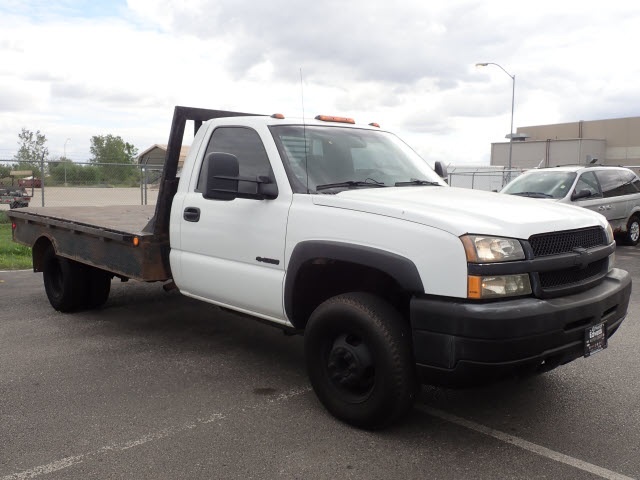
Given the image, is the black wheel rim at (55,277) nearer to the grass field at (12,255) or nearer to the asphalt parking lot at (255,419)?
the asphalt parking lot at (255,419)

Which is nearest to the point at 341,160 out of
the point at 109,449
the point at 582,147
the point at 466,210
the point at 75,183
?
the point at 466,210

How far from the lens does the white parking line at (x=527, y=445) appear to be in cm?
334

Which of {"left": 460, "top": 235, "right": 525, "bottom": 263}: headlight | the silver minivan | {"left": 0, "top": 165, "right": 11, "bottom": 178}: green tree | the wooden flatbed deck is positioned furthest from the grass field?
the silver minivan

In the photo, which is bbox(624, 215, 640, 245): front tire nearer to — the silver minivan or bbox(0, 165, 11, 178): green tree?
the silver minivan

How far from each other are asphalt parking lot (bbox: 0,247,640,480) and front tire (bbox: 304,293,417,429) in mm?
174

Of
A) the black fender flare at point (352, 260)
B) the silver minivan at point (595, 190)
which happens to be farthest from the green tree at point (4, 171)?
the black fender flare at point (352, 260)

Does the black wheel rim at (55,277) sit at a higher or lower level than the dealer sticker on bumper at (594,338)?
lower

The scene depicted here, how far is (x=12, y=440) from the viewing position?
12.2 ft

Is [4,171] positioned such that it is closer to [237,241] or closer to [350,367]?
[237,241]

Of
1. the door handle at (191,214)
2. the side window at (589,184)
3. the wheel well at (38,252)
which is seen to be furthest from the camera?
the side window at (589,184)

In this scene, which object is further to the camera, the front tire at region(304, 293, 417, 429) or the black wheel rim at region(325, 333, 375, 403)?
the black wheel rim at region(325, 333, 375, 403)

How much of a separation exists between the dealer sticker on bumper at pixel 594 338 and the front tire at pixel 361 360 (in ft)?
3.44

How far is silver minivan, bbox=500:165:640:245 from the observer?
39.3ft

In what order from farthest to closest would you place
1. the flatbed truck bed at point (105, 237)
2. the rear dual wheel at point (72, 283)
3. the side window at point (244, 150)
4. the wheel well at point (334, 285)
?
the rear dual wheel at point (72, 283)
the flatbed truck bed at point (105, 237)
the side window at point (244, 150)
the wheel well at point (334, 285)
